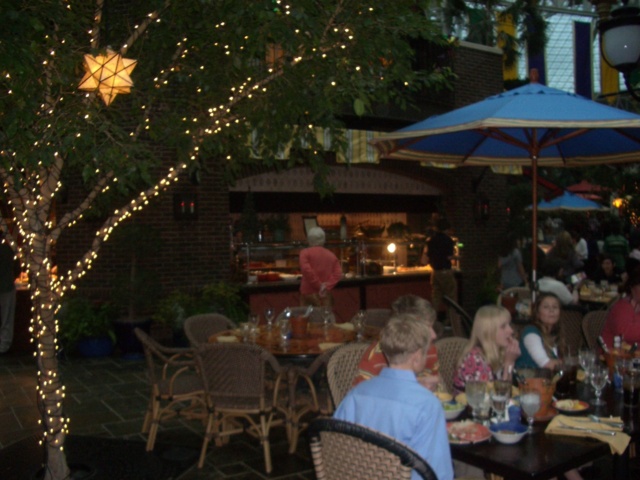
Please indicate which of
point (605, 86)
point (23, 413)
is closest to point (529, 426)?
point (23, 413)

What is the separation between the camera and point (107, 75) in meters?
3.83

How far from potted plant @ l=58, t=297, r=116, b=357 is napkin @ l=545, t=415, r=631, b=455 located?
7.11 meters

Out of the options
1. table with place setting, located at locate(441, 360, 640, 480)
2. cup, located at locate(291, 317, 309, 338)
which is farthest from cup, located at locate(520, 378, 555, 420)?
cup, located at locate(291, 317, 309, 338)

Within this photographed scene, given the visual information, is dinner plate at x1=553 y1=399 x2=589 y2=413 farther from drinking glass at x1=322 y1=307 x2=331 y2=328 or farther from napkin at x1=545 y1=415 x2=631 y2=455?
drinking glass at x1=322 y1=307 x2=331 y2=328

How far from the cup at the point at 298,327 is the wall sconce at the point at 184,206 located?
4323 millimetres

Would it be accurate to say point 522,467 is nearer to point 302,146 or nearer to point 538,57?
point 302,146

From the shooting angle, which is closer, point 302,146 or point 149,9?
point 149,9

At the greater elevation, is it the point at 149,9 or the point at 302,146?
the point at 149,9

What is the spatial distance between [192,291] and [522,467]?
25.2 feet

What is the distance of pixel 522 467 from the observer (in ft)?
9.46

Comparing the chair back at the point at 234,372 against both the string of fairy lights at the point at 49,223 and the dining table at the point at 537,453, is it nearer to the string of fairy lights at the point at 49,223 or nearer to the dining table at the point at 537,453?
the string of fairy lights at the point at 49,223

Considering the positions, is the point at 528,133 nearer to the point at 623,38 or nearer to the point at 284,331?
the point at 623,38

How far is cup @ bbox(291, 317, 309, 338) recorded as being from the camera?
19.9ft

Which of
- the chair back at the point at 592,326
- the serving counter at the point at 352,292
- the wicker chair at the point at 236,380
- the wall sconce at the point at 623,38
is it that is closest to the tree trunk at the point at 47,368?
the wicker chair at the point at 236,380
